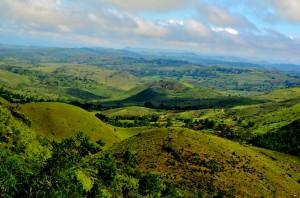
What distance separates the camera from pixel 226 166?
17612cm

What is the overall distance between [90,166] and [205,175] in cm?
4261

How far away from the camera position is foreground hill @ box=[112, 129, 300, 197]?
6398 inches

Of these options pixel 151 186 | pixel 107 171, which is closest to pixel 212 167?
pixel 151 186

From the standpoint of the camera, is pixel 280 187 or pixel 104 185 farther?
pixel 280 187

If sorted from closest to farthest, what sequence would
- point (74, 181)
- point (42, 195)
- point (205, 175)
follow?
point (42, 195) → point (74, 181) → point (205, 175)

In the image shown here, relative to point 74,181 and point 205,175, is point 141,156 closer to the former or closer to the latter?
A: point 205,175

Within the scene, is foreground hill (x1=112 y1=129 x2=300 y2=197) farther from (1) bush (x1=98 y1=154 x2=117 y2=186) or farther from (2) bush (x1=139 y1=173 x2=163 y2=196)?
(1) bush (x1=98 y1=154 x2=117 y2=186)

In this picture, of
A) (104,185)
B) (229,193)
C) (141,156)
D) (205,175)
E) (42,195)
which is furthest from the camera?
(141,156)

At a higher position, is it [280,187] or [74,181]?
[74,181]

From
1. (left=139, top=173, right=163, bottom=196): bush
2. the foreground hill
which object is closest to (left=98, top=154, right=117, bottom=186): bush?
(left=139, top=173, right=163, bottom=196): bush

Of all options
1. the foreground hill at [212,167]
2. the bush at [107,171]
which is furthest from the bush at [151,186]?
the foreground hill at [212,167]

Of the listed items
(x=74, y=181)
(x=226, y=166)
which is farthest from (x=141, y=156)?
(x=74, y=181)

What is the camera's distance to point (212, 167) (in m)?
174

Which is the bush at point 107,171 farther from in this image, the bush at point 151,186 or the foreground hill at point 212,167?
the foreground hill at point 212,167
